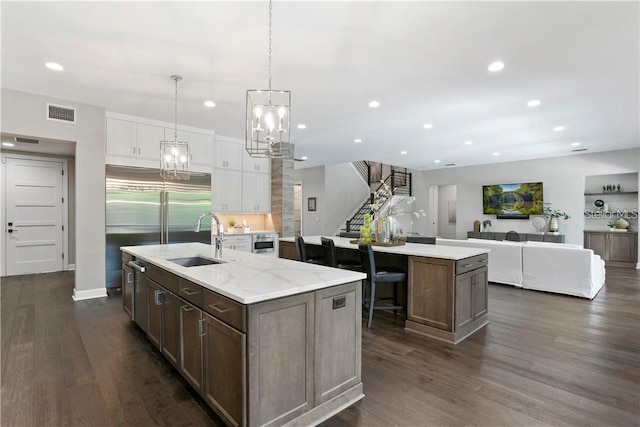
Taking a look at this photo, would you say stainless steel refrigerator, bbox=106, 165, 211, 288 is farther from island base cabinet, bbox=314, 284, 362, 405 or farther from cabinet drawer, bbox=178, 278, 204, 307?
island base cabinet, bbox=314, 284, 362, 405

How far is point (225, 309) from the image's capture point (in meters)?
1.81

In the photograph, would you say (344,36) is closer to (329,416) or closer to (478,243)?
(329,416)

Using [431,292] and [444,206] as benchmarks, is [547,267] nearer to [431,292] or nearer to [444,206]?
[431,292]

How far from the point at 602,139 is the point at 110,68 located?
8.89 m

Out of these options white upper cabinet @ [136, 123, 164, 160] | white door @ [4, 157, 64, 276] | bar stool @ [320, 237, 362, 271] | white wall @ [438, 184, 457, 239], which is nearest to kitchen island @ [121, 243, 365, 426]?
bar stool @ [320, 237, 362, 271]

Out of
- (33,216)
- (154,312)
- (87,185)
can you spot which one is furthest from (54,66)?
(33,216)

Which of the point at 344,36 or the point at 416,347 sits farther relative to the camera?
the point at 416,347

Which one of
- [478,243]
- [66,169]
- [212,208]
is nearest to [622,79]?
[478,243]

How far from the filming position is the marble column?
23.5 ft

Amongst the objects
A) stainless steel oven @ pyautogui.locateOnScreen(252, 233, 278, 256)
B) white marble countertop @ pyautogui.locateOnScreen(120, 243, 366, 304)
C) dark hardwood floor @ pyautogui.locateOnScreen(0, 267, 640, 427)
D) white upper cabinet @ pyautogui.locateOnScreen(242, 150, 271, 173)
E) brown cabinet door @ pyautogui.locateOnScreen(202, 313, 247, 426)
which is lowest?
dark hardwood floor @ pyautogui.locateOnScreen(0, 267, 640, 427)

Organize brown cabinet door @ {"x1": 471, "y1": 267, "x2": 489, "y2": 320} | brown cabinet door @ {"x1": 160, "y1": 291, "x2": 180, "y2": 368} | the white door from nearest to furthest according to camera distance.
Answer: brown cabinet door @ {"x1": 160, "y1": 291, "x2": 180, "y2": 368}
brown cabinet door @ {"x1": 471, "y1": 267, "x2": 489, "y2": 320}
the white door

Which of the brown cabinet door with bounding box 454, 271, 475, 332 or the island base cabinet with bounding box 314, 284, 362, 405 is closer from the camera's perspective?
the island base cabinet with bounding box 314, 284, 362, 405

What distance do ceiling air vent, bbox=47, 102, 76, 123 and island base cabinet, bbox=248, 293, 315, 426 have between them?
4.80m

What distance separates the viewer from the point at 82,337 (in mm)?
3330
